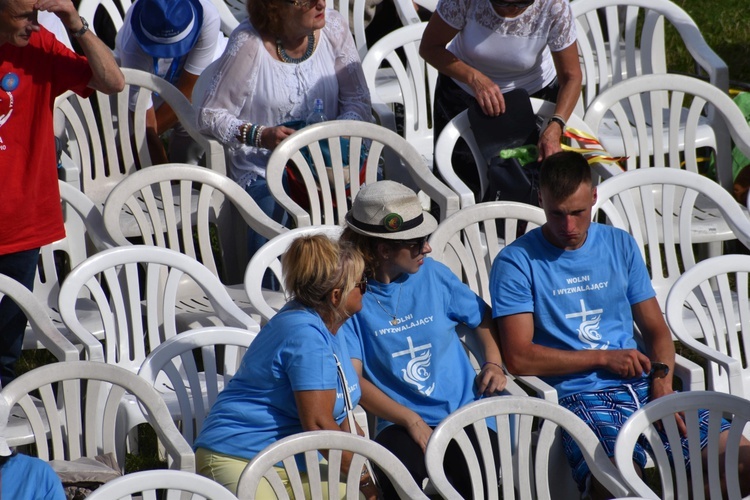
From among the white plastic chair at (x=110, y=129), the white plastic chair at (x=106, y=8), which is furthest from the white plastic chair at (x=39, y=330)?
the white plastic chair at (x=106, y=8)

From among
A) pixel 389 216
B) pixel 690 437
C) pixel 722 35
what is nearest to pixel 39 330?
pixel 389 216

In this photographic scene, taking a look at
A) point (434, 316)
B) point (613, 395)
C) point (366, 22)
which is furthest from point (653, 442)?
point (366, 22)

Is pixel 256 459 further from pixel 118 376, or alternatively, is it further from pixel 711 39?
pixel 711 39

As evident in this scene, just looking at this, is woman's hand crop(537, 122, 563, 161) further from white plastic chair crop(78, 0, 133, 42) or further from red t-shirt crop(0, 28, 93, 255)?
white plastic chair crop(78, 0, 133, 42)

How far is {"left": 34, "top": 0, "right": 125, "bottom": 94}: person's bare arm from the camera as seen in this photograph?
3621mm

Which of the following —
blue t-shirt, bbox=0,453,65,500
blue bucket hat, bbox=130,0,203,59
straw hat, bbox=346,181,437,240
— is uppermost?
blue bucket hat, bbox=130,0,203,59

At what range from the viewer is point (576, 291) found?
3656 millimetres

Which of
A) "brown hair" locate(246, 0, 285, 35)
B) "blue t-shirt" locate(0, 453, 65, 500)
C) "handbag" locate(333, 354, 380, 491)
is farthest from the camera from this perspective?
"brown hair" locate(246, 0, 285, 35)

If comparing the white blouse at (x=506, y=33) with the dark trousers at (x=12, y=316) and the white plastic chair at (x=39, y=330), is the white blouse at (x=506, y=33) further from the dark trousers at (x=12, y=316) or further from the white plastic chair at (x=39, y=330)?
the white plastic chair at (x=39, y=330)

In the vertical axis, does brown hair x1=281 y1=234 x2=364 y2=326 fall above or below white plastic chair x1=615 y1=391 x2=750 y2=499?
above

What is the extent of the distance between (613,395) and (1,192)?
2.09 m

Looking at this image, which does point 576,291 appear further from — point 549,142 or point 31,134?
point 31,134

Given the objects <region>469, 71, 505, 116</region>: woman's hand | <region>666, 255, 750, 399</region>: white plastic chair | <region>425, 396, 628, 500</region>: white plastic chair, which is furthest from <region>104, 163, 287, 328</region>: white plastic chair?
<region>666, 255, 750, 399</region>: white plastic chair

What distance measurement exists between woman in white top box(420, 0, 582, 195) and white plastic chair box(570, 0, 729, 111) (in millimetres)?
800
